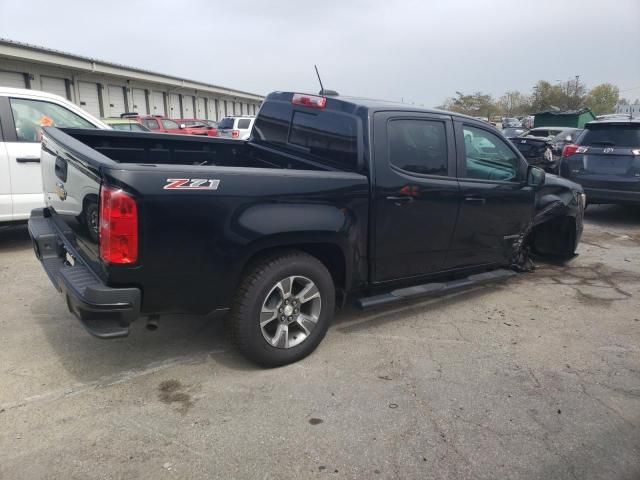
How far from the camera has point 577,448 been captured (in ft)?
9.15

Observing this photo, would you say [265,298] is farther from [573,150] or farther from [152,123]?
[152,123]

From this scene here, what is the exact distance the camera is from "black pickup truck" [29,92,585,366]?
9.36 ft

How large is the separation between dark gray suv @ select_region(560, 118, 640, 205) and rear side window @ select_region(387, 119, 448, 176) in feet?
18.5

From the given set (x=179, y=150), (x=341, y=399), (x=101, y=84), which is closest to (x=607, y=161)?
(x=179, y=150)

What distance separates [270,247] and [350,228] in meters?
0.63

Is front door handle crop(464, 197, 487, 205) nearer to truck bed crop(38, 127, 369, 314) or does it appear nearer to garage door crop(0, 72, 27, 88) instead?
truck bed crop(38, 127, 369, 314)

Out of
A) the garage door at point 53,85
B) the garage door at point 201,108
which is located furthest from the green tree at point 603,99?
the garage door at point 53,85

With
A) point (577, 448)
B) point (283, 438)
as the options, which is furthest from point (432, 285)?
point (283, 438)

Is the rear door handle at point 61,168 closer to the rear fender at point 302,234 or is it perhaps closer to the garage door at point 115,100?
the rear fender at point 302,234

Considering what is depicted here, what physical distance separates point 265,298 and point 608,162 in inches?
298

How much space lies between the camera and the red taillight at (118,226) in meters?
2.70

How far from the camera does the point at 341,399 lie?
319 cm

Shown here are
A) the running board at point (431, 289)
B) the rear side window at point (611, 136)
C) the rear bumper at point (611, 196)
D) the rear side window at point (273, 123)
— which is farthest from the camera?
the rear side window at point (611, 136)

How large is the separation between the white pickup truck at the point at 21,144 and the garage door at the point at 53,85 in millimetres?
21389
